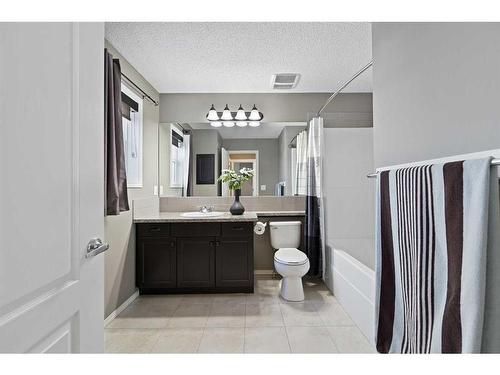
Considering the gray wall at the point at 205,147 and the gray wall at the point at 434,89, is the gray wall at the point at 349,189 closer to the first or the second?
the gray wall at the point at 205,147

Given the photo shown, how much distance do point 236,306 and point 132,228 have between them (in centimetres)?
126

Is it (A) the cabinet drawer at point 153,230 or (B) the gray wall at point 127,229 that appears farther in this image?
(A) the cabinet drawer at point 153,230

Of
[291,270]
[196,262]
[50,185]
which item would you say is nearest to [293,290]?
[291,270]

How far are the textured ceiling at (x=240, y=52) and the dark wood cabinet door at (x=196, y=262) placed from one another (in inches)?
66.9

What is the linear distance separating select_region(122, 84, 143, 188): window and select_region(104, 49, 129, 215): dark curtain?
46 cm

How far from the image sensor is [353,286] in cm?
226

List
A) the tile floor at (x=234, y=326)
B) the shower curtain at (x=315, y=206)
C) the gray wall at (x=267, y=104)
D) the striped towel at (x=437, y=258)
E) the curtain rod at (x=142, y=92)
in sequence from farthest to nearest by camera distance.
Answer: the gray wall at (x=267, y=104) → the shower curtain at (x=315, y=206) → the curtain rod at (x=142, y=92) → the tile floor at (x=234, y=326) → the striped towel at (x=437, y=258)

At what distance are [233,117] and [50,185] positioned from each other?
2.91 metres

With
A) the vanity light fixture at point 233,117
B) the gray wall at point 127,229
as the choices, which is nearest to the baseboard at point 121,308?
the gray wall at point 127,229

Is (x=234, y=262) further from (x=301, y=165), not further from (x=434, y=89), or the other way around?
(x=434, y=89)

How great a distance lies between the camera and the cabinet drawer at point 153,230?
2.87m

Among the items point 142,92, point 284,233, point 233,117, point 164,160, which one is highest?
point 142,92

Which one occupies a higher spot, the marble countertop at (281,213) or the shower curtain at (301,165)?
the shower curtain at (301,165)

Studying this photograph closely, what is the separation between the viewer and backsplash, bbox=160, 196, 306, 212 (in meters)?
3.49
